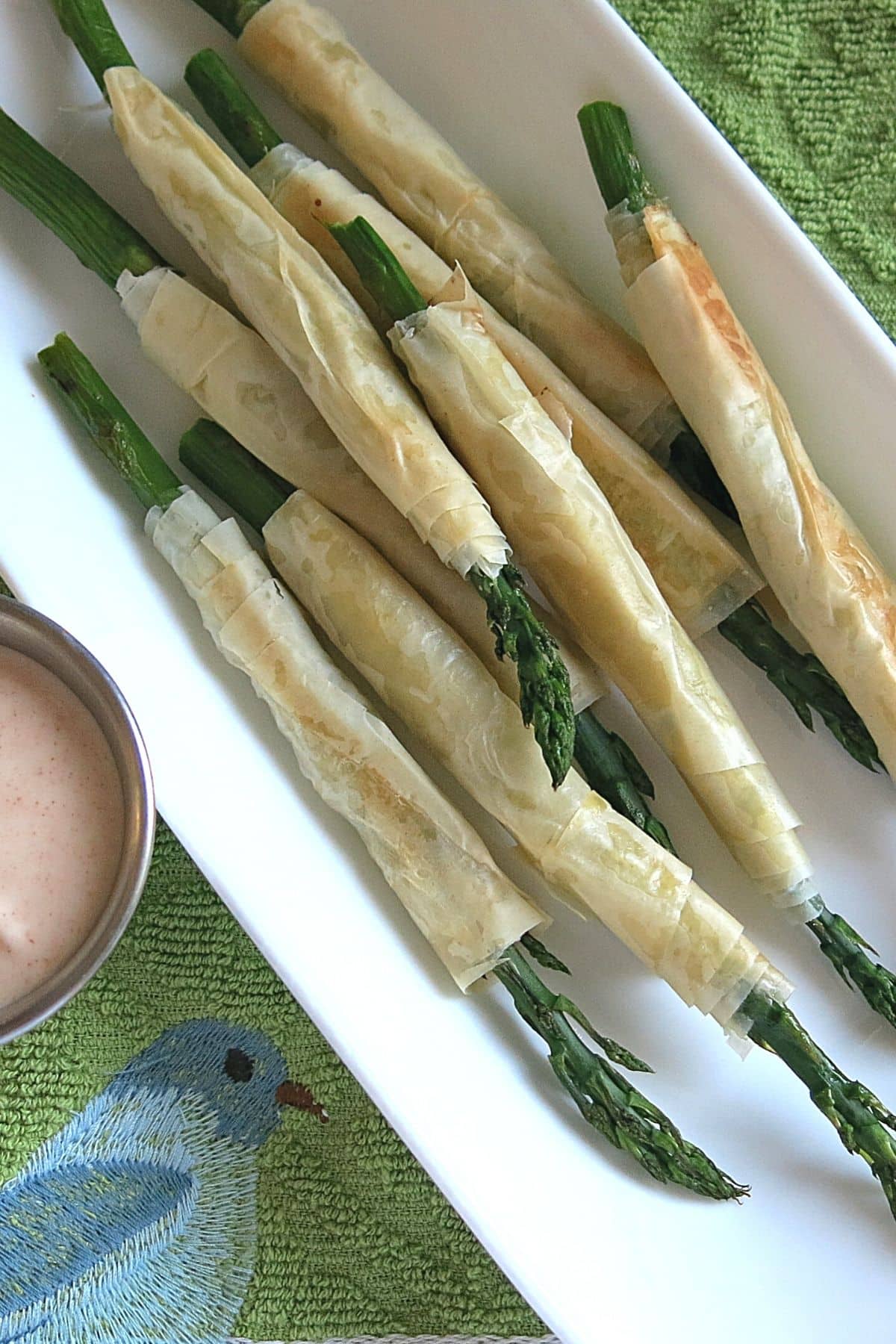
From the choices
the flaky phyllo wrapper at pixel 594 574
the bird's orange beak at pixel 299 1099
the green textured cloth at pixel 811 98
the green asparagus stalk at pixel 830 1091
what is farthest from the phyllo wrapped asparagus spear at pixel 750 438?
the bird's orange beak at pixel 299 1099

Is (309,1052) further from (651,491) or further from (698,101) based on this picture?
(698,101)

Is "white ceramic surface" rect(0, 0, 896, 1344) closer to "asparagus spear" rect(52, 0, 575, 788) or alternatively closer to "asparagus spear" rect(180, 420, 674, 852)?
"asparagus spear" rect(180, 420, 674, 852)

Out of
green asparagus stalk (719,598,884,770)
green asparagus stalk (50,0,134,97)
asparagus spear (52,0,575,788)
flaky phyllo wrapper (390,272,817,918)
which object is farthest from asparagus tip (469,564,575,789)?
green asparagus stalk (50,0,134,97)

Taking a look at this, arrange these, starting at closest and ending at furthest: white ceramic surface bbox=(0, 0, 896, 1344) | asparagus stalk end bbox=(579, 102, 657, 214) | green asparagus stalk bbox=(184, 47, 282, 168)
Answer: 1. white ceramic surface bbox=(0, 0, 896, 1344)
2. asparagus stalk end bbox=(579, 102, 657, 214)
3. green asparagus stalk bbox=(184, 47, 282, 168)

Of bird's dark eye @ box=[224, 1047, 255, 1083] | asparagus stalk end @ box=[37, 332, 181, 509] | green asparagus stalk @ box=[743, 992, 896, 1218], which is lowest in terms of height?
green asparagus stalk @ box=[743, 992, 896, 1218]

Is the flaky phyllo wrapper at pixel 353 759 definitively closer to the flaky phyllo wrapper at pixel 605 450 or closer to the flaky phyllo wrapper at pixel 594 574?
the flaky phyllo wrapper at pixel 594 574

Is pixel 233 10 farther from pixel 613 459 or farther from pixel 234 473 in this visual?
pixel 613 459

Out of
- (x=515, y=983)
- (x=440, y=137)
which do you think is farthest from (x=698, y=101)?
(x=515, y=983)

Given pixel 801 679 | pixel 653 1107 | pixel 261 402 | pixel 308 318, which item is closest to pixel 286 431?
pixel 261 402
